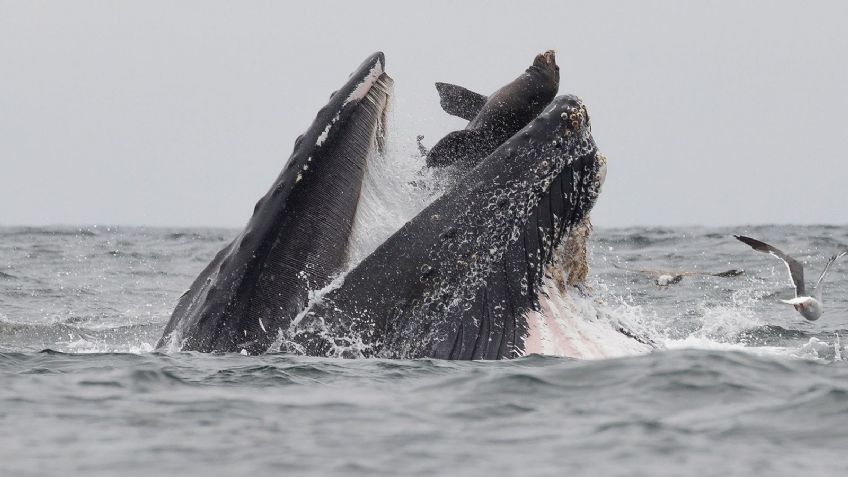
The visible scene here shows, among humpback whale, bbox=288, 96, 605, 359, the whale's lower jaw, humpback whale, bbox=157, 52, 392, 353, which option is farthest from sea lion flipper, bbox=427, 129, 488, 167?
the whale's lower jaw

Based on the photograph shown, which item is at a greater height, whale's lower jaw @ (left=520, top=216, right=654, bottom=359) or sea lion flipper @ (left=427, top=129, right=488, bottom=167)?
sea lion flipper @ (left=427, top=129, right=488, bottom=167)

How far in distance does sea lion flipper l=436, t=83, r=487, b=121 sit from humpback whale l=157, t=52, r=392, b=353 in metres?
0.82

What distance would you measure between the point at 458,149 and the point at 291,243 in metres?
1.19

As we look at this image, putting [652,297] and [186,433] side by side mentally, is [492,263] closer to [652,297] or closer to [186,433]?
[186,433]

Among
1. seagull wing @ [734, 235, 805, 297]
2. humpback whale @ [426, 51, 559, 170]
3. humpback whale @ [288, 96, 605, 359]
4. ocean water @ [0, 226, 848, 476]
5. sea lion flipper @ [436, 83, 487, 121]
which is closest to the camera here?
ocean water @ [0, 226, 848, 476]

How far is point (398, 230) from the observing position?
6750 millimetres

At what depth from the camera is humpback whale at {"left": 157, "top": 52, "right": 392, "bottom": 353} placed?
664 centimetres

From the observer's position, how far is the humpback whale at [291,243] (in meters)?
6.64

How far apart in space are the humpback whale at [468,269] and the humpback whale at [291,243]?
0.60 ft

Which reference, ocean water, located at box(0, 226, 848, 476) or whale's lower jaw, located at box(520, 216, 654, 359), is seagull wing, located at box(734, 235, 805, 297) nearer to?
ocean water, located at box(0, 226, 848, 476)

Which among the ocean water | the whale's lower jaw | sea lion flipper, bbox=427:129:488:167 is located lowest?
the ocean water

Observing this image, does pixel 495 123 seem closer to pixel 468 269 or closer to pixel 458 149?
pixel 458 149

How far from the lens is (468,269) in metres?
6.66

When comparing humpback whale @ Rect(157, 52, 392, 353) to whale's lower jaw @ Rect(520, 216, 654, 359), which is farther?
whale's lower jaw @ Rect(520, 216, 654, 359)
